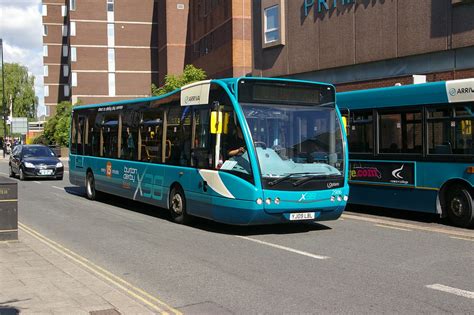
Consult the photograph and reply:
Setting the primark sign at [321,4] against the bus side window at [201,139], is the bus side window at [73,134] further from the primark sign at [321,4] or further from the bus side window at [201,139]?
the primark sign at [321,4]

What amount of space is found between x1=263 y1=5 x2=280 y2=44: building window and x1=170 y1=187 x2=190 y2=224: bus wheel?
17080mm

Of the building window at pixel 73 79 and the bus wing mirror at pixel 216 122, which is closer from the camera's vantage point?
the bus wing mirror at pixel 216 122

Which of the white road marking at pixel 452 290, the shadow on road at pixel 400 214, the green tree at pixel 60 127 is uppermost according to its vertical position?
the green tree at pixel 60 127

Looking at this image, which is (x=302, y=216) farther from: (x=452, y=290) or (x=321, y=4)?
(x=321, y=4)

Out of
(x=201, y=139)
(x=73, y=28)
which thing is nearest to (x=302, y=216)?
(x=201, y=139)

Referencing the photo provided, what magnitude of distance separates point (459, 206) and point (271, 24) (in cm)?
1882

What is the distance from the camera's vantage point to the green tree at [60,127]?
55188mm

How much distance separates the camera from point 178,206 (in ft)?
37.5

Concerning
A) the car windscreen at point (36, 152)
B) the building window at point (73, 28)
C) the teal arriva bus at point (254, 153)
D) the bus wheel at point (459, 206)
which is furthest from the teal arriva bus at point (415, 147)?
the building window at point (73, 28)

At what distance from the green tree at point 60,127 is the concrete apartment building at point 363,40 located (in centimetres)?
3194

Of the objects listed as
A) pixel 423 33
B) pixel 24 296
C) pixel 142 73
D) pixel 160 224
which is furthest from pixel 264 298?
pixel 142 73

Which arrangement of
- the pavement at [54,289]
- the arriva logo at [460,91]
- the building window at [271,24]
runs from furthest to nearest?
the building window at [271,24], the arriva logo at [460,91], the pavement at [54,289]

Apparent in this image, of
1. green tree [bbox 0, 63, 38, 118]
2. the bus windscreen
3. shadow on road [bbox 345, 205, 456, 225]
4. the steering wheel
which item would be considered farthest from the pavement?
green tree [bbox 0, 63, 38, 118]

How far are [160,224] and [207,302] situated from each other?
5.86 m
